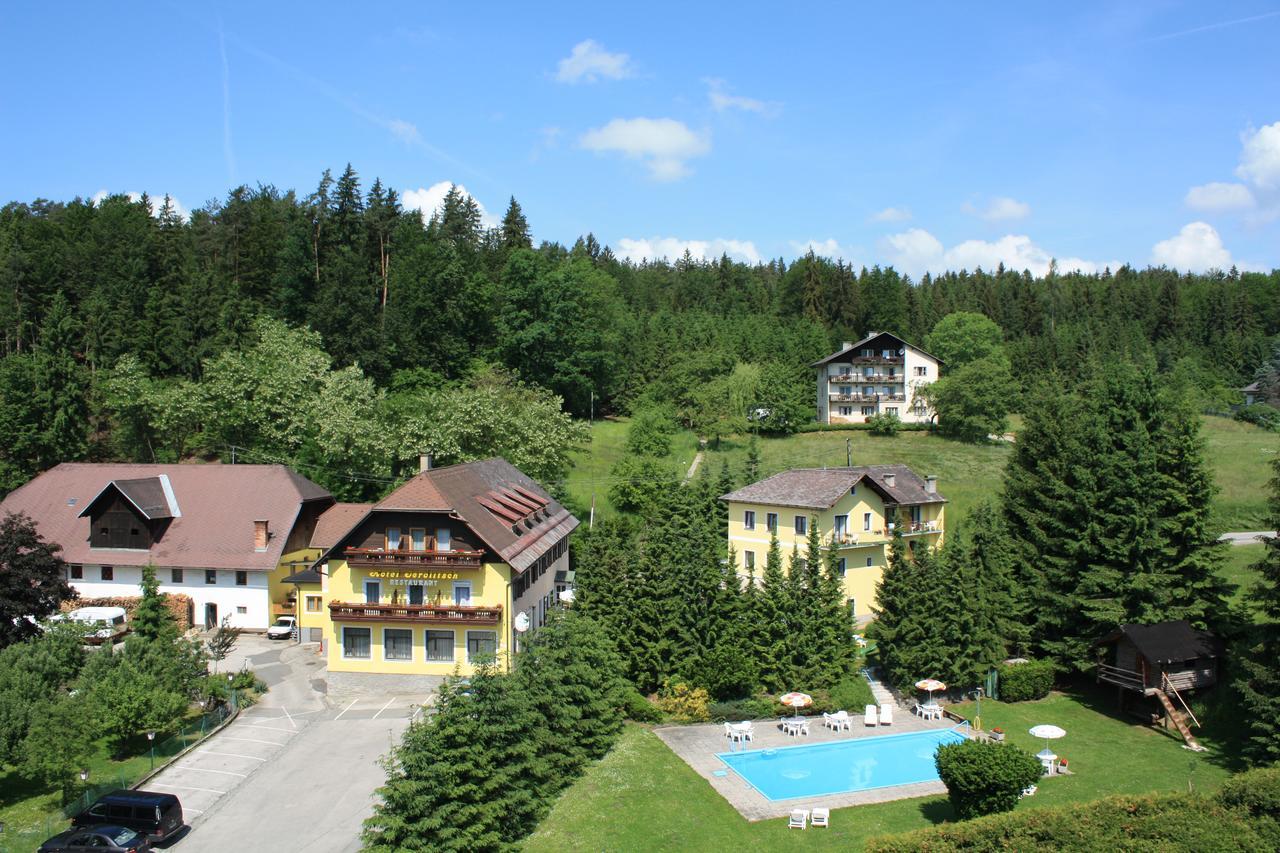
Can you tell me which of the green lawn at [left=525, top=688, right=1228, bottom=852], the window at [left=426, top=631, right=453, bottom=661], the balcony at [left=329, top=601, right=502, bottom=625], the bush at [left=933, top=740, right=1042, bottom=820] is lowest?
the green lawn at [left=525, top=688, right=1228, bottom=852]

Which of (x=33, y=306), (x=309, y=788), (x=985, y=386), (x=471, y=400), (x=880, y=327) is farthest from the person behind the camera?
(x=880, y=327)

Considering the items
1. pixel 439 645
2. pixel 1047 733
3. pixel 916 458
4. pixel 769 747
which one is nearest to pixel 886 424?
pixel 916 458

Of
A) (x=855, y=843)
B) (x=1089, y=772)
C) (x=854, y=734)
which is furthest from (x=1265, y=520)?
(x=855, y=843)

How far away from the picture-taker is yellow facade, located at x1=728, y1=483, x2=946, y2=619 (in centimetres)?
5097

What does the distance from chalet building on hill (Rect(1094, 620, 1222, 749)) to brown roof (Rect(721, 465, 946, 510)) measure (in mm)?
16270

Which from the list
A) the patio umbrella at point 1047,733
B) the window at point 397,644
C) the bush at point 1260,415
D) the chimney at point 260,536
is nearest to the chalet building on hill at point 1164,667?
the patio umbrella at point 1047,733

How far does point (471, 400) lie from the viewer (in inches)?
2320

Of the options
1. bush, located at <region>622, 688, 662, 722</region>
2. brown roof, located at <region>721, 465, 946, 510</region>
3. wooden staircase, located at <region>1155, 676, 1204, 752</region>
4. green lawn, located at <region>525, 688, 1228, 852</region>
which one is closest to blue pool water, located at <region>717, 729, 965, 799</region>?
green lawn, located at <region>525, 688, 1228, 852</region>

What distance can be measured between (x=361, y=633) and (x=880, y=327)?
94502mm

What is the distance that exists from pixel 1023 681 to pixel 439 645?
84.2 ft

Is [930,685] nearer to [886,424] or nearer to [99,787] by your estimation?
[99,787]

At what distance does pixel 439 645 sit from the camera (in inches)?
1529

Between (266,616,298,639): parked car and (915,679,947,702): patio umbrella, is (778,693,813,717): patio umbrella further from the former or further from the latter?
(266,616,298,639): parked car

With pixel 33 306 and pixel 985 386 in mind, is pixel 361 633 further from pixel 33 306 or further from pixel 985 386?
pixel 985 386
